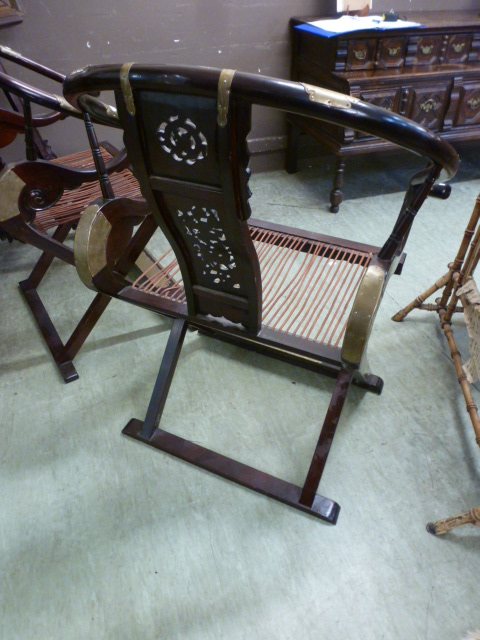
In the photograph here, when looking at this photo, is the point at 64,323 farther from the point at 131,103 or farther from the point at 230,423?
the point at 131,103

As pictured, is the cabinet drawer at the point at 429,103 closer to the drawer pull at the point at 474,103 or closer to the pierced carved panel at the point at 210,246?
the drawer pull at the point at 474,103

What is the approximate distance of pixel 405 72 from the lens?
2137 mm

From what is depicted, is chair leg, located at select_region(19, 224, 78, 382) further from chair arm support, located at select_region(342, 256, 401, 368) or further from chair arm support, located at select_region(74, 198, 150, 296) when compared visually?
chair arm support, located at select_region(342, 256, 401, 368)

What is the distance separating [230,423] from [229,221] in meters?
0.74

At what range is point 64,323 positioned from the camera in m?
1.78

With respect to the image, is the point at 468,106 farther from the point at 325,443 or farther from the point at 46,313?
the point at 46,313

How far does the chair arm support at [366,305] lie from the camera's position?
88cm

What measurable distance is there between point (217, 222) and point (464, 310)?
88cm

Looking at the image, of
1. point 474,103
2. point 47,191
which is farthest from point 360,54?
point 47,191

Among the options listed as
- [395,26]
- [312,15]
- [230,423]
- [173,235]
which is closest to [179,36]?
[312,15]

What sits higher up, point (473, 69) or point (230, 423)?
point (473, 69)

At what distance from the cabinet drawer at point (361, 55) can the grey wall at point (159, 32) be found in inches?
21.3

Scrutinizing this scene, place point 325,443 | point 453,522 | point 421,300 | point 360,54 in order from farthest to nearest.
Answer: point 360,54 → point 421,300 → point 325,443 → point 453,522

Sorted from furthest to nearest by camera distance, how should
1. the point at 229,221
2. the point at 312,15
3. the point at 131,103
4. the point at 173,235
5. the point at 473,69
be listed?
the point at 312,15
the point at 473,69
the point at 173,235
the point at 229,221
the point at 131,103
